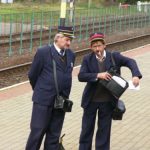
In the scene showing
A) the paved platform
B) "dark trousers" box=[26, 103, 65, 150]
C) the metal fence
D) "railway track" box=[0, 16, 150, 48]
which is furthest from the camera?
the metal fence

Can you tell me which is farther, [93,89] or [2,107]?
[2,107]

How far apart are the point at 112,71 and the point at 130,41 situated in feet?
63.1

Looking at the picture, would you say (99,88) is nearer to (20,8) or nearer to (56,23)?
(56,23)

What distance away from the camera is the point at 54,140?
21.7 feet

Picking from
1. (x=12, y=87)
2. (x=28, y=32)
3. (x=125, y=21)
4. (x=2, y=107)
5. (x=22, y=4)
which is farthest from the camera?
(x=22, y=4)

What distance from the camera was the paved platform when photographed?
26.7 ft

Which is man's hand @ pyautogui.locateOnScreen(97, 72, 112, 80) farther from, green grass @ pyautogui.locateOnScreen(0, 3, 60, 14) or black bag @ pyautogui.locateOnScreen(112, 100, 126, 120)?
green grass @ pyautogui.locateOnScreen(0, 3, 60, 14)

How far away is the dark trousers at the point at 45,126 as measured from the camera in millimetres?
6445

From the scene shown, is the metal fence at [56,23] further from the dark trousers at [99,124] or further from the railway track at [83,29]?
the dark trousers at [99,124]

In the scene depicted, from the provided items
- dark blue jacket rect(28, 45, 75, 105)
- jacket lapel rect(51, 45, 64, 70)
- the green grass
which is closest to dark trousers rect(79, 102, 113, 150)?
dark blue jacket rect(28, 45, 75, 105)

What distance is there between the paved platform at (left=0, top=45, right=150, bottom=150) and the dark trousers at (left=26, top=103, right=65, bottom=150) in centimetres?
126

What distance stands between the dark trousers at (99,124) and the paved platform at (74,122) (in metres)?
0.97

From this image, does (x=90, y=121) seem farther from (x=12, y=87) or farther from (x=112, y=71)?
(x=12, y=87)

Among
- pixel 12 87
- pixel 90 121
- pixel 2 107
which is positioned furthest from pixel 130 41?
pixel 90 121
